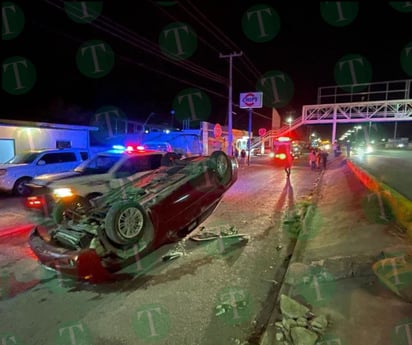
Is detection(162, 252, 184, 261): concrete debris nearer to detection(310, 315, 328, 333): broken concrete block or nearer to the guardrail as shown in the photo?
detection(310, 315, 328, 333): broken concrete block

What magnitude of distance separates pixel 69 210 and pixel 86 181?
2020 millimetres

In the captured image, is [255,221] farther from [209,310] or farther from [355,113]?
[355,113]

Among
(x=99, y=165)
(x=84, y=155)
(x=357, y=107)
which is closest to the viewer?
(x=99, y=165)

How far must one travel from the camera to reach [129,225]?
4.72 meters

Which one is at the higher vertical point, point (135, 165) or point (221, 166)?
point (221, 166)

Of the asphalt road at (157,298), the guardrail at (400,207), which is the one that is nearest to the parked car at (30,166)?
the asphalt road at (157,298)

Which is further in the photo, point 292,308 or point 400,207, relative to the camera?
point 400,207

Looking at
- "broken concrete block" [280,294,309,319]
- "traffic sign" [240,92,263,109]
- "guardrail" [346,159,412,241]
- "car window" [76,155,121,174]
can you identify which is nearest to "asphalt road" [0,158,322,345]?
"broken concrete block" [280,294,309,319]

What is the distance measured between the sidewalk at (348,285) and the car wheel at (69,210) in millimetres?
3658

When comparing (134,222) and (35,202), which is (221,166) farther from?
(35,202)

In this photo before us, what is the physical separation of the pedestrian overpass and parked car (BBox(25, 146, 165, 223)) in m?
33.3

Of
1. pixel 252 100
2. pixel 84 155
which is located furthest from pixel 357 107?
pixel 84 155

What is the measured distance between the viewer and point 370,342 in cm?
289

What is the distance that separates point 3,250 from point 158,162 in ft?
14.7
